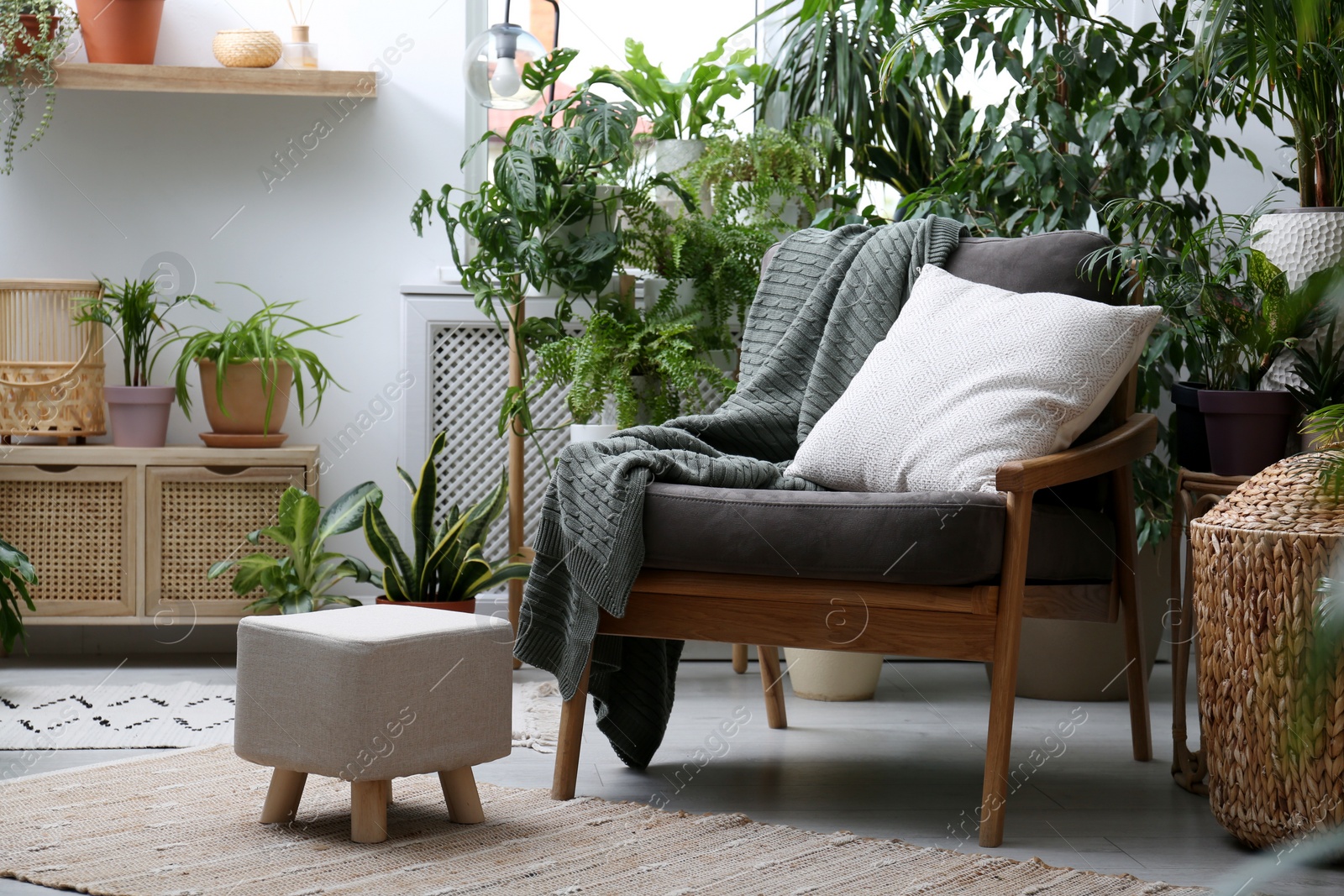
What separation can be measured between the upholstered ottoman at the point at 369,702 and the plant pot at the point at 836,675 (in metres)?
1.10

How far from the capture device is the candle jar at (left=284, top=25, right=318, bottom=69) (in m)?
3.15

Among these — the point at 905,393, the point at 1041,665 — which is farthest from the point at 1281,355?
the point at 1041,665

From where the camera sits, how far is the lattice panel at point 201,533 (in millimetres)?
2924

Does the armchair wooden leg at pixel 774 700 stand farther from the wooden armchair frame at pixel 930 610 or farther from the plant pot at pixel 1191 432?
the plant pot at pixel 1191 432

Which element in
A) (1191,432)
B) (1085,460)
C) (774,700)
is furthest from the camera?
(774,700)

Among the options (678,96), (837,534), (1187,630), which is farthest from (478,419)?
(1187,630)

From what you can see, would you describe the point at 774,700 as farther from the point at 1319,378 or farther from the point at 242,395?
the point at 242,395

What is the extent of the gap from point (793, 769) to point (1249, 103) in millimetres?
1442

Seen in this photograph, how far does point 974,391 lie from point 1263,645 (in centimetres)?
56

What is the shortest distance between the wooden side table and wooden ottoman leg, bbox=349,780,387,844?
4.10ft

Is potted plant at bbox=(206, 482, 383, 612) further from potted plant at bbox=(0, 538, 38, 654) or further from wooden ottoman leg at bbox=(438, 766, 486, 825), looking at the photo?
wooden ottoman leg at bbox=(438, 766, 486, 825)

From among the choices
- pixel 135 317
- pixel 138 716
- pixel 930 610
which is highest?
pixel 135 317

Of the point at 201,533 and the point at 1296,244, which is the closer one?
the point at 1296,244

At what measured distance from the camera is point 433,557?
107 inches
